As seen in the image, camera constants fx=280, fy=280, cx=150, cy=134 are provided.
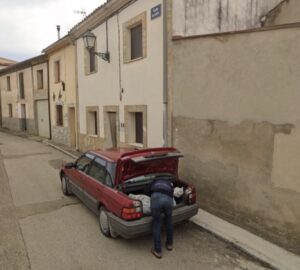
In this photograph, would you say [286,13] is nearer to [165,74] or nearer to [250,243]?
[165,74]

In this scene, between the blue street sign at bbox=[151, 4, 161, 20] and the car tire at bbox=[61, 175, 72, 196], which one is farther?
the car tire at bbox=[61, 175, 72, 196]

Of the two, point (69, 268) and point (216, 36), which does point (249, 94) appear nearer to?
point (216, 36)

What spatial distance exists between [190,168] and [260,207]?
6.48ft

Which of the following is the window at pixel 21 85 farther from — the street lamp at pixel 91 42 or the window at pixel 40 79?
the street lamp at pixel 91 42

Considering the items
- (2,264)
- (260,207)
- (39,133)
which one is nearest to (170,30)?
(260,207)

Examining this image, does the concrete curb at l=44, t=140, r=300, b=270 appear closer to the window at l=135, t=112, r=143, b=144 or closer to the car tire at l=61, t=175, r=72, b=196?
the car tire at l=61, t=175, r=72, b=196

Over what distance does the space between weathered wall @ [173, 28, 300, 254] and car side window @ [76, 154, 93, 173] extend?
2.32 meters

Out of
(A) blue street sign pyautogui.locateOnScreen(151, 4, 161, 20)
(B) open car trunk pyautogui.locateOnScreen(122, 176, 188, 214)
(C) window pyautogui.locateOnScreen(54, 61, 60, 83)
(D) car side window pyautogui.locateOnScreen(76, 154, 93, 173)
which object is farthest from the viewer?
(C) window pyautogui.locateOnScreen(54, 61, 60, 83)

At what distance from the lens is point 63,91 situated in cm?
1541

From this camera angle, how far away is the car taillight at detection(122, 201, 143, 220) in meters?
4.64

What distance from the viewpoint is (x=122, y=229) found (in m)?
4.65

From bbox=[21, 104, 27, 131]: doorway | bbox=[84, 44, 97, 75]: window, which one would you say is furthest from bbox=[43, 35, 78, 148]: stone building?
bbox=[21, 104, 27, 131]: doorway

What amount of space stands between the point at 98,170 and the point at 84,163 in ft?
3.41

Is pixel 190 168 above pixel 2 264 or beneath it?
above
